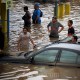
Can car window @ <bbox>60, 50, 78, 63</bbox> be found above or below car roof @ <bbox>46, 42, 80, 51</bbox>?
below

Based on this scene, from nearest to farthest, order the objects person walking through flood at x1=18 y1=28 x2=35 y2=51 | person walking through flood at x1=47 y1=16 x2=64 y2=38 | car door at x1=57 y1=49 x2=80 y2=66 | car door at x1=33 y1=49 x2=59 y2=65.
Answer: car door at x1=57 y1=49 x2=80 y2=66
car door at x1=33 y1=49 x2=59 y2=65
person walking through flood at x1=18 y1=28 x2=35 y2=51
person walking through flood at x1=47 y1=16 x2=64 y2=38

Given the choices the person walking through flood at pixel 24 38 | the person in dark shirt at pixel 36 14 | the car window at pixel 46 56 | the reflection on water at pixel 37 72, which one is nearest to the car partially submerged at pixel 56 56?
the car window at pixel 46 56

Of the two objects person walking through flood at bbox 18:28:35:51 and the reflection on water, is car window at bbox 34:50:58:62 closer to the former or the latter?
the reflection on water

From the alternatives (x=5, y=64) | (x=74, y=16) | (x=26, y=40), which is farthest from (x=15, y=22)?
(x=5, y=64)

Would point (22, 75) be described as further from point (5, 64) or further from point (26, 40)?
point (26, 40)

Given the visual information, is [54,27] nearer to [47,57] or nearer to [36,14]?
[36,14]

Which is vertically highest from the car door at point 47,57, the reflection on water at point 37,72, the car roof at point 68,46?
the car roof at point 68,46

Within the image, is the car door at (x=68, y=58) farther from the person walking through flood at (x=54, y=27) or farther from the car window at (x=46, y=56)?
the person walking through flood at (x=54, y=27)

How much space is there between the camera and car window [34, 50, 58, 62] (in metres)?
12.3

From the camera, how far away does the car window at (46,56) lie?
483 inches

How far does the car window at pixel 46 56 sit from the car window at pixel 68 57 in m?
0.26

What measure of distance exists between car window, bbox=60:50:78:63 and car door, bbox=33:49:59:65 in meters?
0.23

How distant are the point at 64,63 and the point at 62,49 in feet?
1.52

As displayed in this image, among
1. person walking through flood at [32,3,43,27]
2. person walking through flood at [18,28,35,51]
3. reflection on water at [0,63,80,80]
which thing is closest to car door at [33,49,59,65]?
reflection on water at [0,63,80,80]
